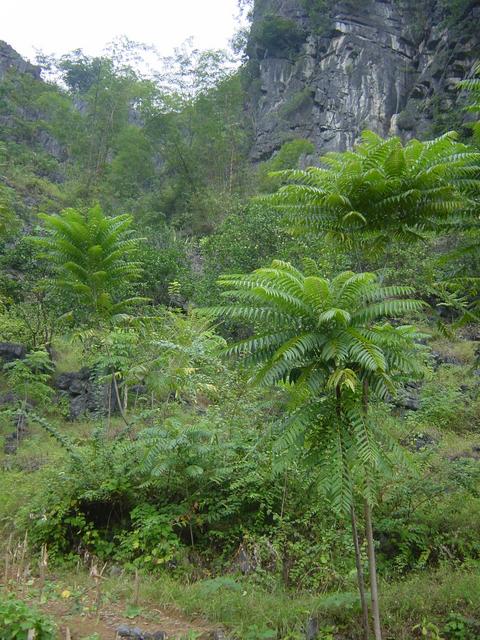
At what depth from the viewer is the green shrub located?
3.50 meters

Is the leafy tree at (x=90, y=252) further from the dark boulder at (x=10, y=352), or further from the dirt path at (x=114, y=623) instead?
the dirt path at (x=114, y=623)

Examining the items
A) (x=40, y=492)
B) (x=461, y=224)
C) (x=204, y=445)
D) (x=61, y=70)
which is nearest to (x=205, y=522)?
(x=204, y=445)

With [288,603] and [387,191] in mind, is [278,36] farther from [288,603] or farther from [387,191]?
[288,603]

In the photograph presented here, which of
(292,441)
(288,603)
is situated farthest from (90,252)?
(288,603)

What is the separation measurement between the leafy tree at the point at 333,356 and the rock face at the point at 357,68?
24.9 m

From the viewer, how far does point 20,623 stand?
139 inches

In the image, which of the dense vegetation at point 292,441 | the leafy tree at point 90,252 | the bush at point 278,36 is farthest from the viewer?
the bush at point 278,36

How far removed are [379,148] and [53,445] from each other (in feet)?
30.7

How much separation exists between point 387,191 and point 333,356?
5.61 ft

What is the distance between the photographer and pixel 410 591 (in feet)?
17.6

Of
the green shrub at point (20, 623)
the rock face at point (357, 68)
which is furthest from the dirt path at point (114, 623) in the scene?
the rock face at point (357, 68)

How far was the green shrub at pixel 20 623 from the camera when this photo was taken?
3.50m

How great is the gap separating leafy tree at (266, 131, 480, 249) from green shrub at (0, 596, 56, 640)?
3.89m

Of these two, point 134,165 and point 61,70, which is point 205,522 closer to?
point 134,165
